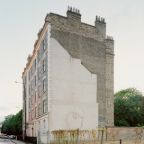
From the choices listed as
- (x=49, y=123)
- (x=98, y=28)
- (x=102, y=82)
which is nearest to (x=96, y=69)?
(x=102, y=82)

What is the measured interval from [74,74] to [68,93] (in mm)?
2743

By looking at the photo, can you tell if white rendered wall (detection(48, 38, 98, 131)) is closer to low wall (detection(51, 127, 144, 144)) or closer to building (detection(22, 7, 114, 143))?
building (detection(22, 7, 114, 143))

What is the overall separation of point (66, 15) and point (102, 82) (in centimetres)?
1091

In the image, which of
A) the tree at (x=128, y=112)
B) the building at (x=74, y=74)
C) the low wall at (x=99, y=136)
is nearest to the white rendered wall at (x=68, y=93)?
the building at (x=74, y=74)

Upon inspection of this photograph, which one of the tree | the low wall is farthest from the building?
the tree

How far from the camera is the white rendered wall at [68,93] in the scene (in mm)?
42453

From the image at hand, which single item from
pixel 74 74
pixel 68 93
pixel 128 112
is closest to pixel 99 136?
pixel 68 93

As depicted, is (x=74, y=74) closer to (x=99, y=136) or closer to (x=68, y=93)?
(x=68, y=93)

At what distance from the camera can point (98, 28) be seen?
4828cm

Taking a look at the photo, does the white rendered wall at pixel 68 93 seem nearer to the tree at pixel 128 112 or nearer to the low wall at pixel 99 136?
the low wall at pixel 99 136

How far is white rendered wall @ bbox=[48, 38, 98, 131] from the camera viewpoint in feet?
139

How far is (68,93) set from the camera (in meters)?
43.6

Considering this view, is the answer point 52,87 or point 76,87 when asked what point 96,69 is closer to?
point 76,87

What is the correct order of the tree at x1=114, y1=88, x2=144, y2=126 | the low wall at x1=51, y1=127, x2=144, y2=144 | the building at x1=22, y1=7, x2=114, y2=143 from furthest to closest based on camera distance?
1. the tree at x1=114, y1=88, x2=144, y2=126
2. the building at x1=22, y1=7, x2=114, y2=143
3. the low wall at x1=51, y1=127, x2=144, y2=144
